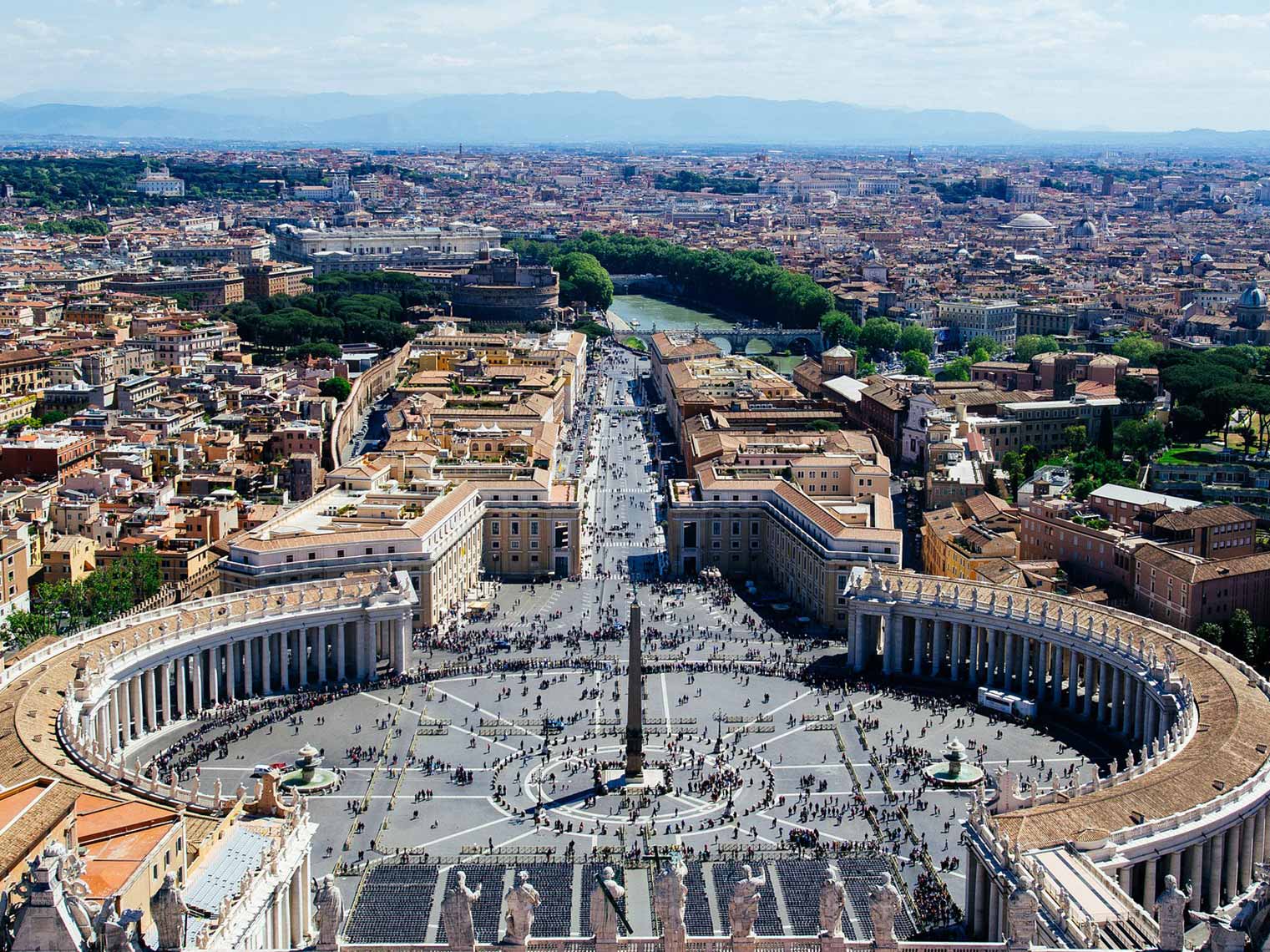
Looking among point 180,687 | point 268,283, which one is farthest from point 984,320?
point 180,687

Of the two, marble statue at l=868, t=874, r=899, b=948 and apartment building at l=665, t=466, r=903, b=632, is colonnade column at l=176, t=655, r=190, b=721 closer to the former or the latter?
apartment building at l=665, t=466, r=903, b=632

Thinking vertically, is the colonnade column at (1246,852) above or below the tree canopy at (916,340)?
above

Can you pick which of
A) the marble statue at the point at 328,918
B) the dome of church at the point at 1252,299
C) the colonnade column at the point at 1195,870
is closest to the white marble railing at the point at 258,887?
the marble statue at the point at 328,918

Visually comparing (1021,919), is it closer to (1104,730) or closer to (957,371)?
(1104,730)

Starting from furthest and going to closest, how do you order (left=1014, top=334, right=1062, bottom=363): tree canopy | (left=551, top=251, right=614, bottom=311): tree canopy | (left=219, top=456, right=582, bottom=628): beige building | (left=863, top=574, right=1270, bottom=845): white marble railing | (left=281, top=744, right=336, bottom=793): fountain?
(left=551, top=251, right=614, bottom=311): tree canopy
(left=1014, top=334, right=1062, bottom=363): tree canopy
(left=219, top=456, right=582, bottom=628): beige building
(left=281, top=744, right=336, bottom=793): fountain
(left=863, top=574, right=1270, bottom=845): white marble railing

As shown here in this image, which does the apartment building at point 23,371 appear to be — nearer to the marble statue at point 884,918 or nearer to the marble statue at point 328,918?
the marble statue at point 328,918

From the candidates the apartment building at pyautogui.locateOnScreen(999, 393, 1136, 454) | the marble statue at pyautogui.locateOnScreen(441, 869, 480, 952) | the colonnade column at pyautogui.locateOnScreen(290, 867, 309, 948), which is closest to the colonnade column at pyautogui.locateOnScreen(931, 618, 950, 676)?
the colonnade column at pyautogui.locateOnScreen(290, 867, 309, 948)
